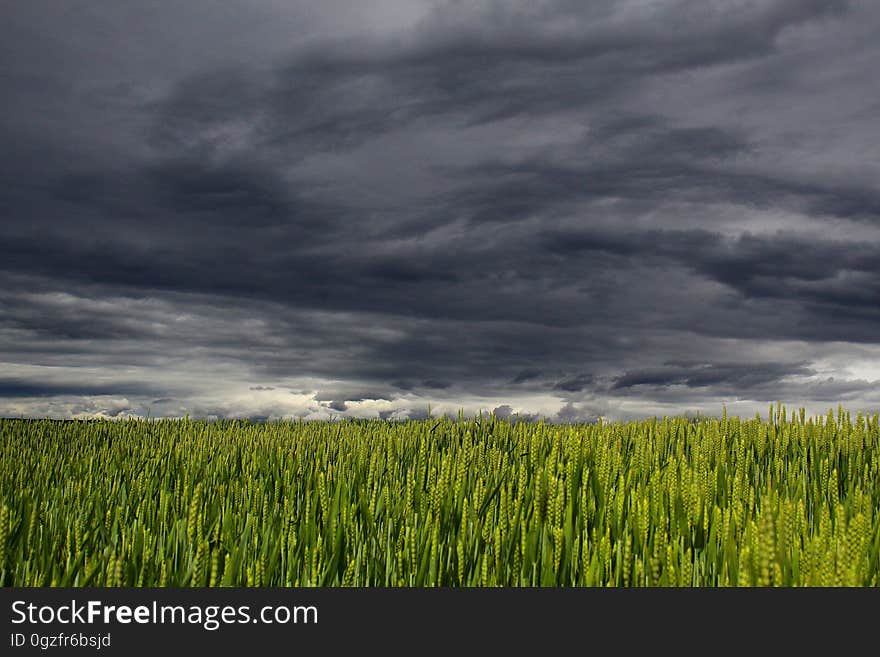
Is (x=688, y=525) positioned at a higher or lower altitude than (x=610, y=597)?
higher

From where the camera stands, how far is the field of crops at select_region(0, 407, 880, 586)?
149 inches

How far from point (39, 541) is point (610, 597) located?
395 centimetres

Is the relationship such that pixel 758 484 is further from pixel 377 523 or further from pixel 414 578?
pixel 414 578

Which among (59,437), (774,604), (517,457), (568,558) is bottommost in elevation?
(774,604)

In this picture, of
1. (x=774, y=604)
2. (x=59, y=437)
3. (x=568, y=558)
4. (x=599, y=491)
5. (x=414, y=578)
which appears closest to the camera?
(x=774, y=604)

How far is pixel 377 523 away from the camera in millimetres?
5332

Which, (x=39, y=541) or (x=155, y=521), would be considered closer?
(x=39, y=541)

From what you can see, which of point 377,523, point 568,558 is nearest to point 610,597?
point 568,558

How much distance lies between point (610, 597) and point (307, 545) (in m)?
2.11

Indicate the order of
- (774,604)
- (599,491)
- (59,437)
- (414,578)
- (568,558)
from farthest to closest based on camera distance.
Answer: (59,437) < (599,491) < (568,558) < (414,578) < (774,604)

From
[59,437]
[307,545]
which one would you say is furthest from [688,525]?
[59,437]

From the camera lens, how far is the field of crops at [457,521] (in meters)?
3.79

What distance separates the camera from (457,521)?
5.28 metres

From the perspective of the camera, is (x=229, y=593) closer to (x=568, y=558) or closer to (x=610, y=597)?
(x=610, y=597)
